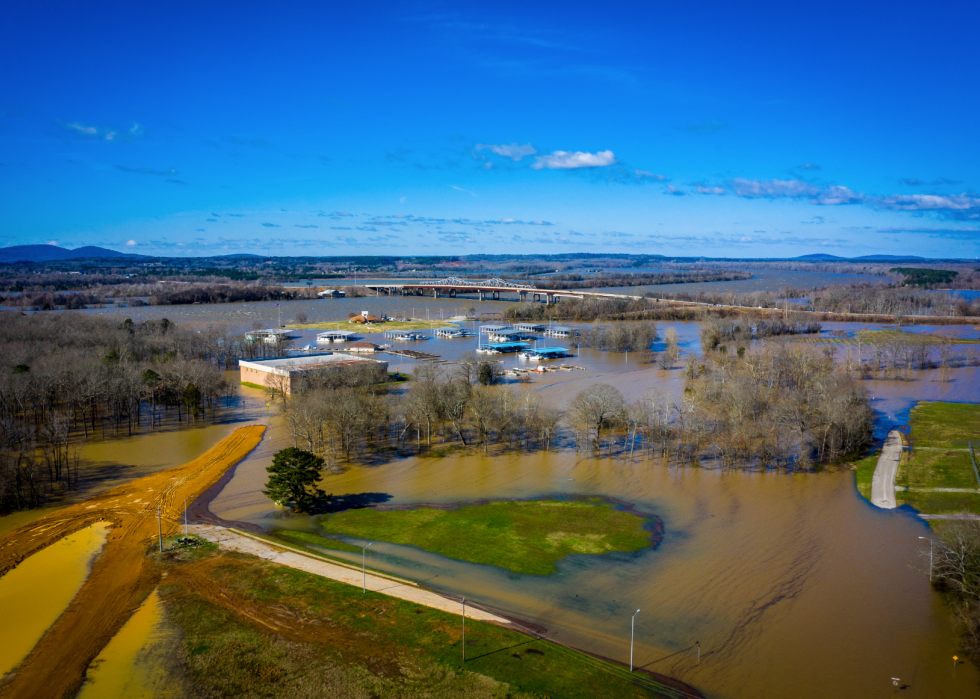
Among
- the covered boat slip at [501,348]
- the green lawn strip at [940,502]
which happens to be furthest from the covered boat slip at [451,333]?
the green lawn strip at [940,502]

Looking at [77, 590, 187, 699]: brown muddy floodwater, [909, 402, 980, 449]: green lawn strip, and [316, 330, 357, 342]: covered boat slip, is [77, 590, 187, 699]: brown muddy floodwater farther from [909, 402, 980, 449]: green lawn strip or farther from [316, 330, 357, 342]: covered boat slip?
[316, 330, 357, 342]: covered boat slip

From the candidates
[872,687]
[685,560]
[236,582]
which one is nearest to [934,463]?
[685,560]

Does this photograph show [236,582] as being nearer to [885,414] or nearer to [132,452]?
[132,452]

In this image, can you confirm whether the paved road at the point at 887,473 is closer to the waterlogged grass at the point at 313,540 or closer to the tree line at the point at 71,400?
the waterlogged grass at the point at 313,540

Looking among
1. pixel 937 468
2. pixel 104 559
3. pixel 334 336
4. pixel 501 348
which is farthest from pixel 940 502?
pixel 334 336

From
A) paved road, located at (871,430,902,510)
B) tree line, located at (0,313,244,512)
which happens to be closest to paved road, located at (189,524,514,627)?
tree line, located at (0,313,244,512)

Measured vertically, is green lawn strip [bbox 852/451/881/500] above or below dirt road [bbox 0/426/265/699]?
above
